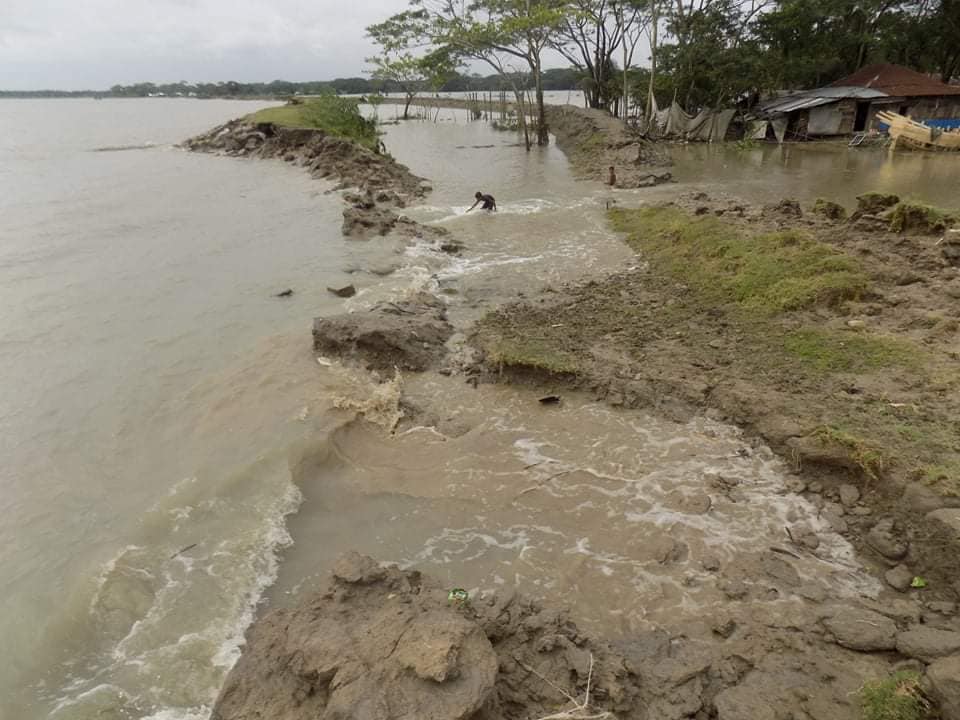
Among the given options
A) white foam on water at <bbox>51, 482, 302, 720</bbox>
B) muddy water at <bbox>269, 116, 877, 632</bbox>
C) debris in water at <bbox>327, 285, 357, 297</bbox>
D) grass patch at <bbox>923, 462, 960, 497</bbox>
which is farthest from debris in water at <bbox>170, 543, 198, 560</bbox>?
debris in water at <bbox>327, 285, 357, 297</bbox>

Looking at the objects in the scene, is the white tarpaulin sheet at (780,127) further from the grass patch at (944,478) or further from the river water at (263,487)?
the grass patch at (944,478)

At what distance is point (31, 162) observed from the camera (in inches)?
1215

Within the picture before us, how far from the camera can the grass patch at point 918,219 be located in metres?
10.2

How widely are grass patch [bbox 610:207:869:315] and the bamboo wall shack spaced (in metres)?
22.7

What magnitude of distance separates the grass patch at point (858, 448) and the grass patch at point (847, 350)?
4.82ft

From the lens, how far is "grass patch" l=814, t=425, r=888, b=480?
4.96 metres

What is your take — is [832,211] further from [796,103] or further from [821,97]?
[821,97]

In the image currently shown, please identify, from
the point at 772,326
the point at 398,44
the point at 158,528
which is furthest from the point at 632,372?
the point at 398,44

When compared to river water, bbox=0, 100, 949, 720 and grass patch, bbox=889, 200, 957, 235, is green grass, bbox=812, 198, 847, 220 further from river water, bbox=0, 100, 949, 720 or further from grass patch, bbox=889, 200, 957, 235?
river water, bbox=0, 100, 949, 720

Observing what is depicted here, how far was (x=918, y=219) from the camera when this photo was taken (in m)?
10.4

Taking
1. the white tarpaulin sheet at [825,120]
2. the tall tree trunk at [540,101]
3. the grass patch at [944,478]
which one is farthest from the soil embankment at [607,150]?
the grass patch at [944,478]

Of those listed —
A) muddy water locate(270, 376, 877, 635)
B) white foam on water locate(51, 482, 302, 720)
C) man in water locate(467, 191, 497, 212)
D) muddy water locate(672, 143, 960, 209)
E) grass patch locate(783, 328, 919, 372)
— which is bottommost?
white foam on water locate(51, 482, 302, 720)

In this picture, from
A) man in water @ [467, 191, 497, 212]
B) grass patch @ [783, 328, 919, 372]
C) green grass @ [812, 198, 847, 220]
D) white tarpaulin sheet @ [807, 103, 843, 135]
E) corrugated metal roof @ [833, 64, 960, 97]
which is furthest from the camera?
white tarpaulin sheet @ [807, 103, 843, 135]

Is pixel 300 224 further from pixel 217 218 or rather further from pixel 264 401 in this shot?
pixel 264 401
